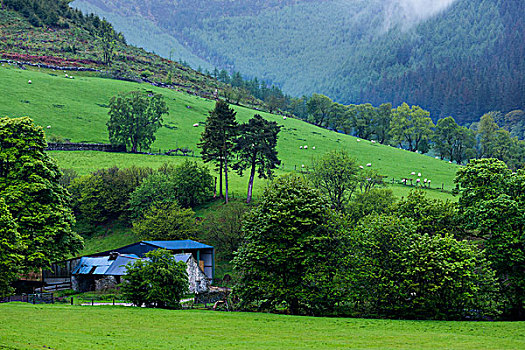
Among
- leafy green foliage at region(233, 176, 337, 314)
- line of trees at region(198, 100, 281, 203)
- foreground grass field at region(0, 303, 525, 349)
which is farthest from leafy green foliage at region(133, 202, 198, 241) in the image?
foreground grass field at region(0, 303, 525, 349)

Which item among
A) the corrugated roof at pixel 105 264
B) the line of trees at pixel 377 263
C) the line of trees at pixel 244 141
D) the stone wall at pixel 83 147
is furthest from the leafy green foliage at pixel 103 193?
the line of trees at pixel 377 263

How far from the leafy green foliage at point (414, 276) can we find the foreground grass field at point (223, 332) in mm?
3095

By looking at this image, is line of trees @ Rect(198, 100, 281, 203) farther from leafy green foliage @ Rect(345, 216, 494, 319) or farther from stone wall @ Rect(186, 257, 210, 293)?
leafy green foliage @ Rect(345, 216, 494, 319)

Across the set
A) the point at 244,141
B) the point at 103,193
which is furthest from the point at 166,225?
the point at 244,141

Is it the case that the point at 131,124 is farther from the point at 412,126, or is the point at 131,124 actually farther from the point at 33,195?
the point at 412,126

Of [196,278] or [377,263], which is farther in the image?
[196,278]

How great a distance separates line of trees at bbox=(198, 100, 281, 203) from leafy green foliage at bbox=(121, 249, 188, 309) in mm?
35561

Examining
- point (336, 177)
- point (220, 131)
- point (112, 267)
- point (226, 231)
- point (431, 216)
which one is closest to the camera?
point (431, 216)

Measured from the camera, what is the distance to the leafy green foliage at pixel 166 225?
6322 cm

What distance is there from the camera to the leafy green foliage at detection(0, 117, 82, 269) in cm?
4181

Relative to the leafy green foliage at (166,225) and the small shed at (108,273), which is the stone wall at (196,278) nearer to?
the small shed at (108,273)

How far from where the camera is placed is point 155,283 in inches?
1437

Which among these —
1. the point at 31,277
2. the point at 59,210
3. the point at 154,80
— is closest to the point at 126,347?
the point at 59,210

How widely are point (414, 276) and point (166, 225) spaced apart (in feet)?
123
